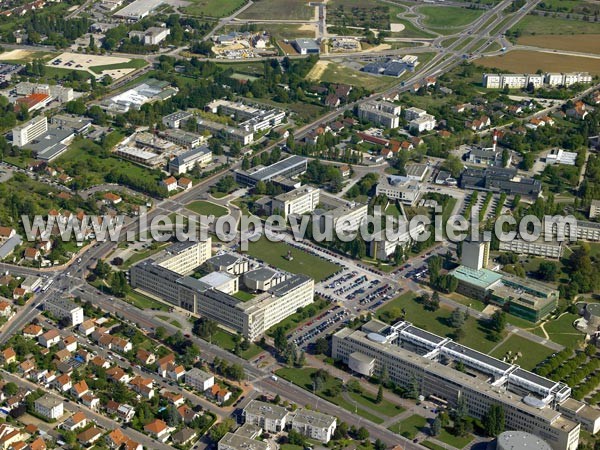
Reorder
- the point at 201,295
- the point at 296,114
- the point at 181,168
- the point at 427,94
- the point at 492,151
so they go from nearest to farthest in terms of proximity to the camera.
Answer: the point at 201,295
the point at 181,168
the point at 492,151
the point at 296,114
the point at 427,94

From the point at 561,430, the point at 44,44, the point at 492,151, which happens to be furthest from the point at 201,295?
the point at 44,44

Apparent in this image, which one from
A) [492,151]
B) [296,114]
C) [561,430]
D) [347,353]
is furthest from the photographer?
[296,114]

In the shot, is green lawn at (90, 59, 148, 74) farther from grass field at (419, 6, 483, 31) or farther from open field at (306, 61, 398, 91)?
grass field at (419, 6, 483, 31)

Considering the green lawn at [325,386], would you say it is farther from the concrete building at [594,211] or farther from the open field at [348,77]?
the open field at [348,77]

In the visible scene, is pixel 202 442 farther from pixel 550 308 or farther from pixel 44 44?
pixel 44 44

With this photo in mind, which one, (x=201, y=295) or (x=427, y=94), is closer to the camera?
(x=201, y=295)

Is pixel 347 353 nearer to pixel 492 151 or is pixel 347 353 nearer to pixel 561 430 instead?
pixel 561 430

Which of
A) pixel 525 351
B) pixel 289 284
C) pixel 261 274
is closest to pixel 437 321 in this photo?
pixel 525 351
